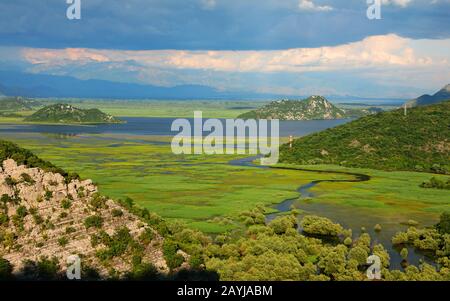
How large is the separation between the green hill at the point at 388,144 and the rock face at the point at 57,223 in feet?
367

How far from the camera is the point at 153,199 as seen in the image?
299 feet

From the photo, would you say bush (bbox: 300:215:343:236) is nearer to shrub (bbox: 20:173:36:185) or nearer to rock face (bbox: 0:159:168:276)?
rock face (bbox: 0:159:168:276)

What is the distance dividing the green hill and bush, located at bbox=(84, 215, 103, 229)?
371 ft

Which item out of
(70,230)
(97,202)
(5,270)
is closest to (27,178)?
(70,230)

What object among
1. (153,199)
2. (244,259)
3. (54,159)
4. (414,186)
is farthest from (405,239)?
(54,159)

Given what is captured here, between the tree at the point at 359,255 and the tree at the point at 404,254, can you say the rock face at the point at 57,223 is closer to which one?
the tree at the point at 359,255

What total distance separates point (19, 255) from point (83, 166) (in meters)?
95.3

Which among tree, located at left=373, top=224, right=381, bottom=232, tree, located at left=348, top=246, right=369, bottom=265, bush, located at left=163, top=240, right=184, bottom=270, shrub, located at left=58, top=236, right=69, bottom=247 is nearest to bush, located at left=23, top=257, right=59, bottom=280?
shrub, located at left=58, top=236, right=69, bottom=247

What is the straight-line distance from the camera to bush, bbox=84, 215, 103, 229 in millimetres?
41125

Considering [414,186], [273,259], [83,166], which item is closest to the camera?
[273,259]

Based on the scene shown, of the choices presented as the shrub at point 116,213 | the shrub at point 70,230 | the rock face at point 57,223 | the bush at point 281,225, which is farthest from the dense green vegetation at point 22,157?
the bush at point 281,225

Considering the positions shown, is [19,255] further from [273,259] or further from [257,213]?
[257,213]

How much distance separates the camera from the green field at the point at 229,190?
82263 millimetres

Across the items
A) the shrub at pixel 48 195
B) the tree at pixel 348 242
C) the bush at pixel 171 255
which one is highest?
the shrub at pixel 48 195
